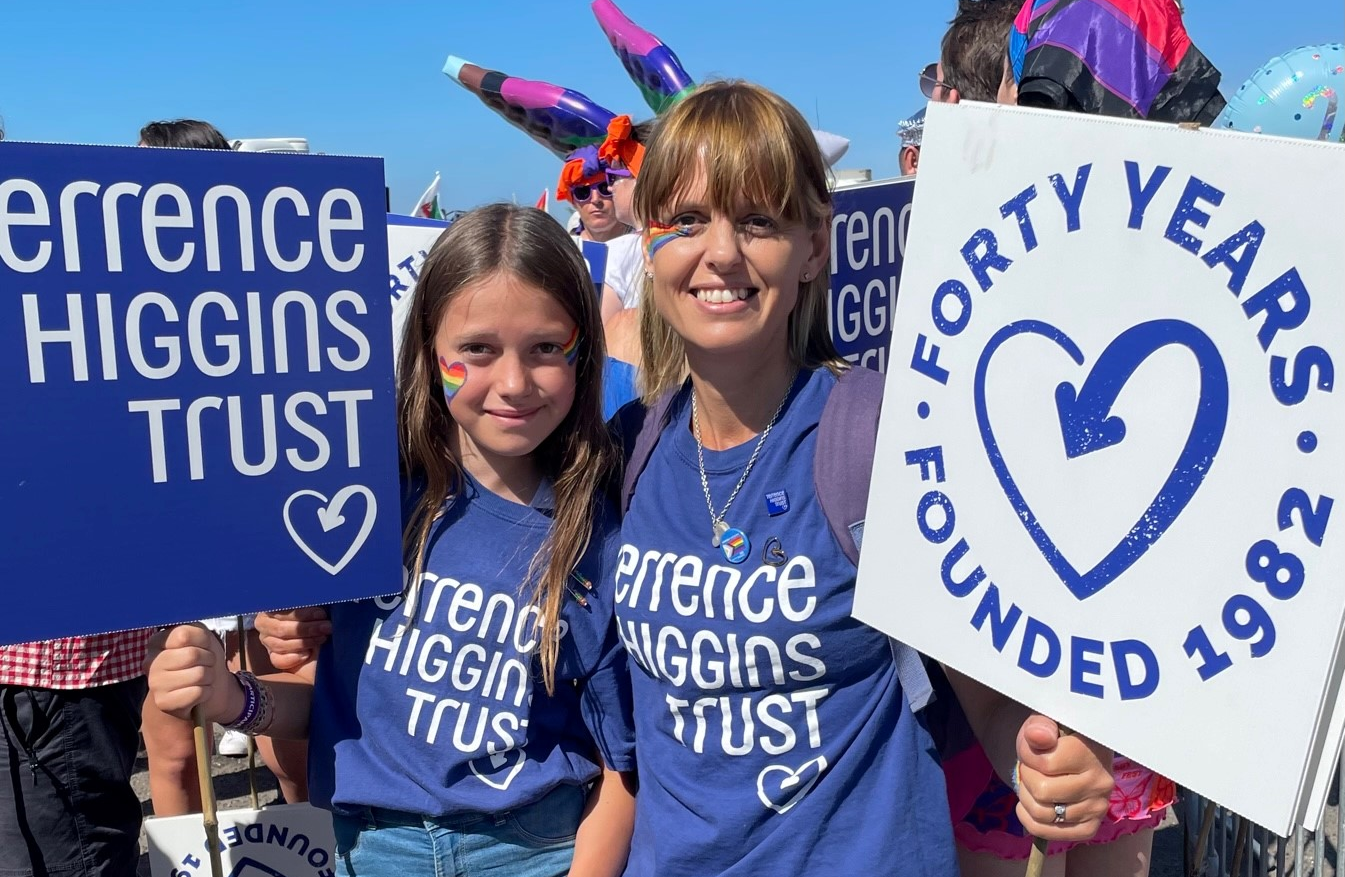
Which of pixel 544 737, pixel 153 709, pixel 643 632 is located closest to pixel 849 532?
pixel 643 632

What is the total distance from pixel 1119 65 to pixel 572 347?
134 centimetres

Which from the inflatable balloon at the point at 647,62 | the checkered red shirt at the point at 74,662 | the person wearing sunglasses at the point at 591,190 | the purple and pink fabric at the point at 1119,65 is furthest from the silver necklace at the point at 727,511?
the inflatable balloon at the point at 647,62

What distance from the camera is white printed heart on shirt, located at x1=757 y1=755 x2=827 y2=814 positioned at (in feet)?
5.16

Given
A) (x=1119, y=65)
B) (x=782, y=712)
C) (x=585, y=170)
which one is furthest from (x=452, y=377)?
(x=585, y=170)

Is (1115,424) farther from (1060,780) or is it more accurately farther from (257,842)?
(257,842)

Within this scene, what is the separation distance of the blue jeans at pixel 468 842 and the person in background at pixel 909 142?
354cm

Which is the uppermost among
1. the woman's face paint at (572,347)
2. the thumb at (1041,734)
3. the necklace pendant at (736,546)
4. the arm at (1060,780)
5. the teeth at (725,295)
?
the teeth at (725,295)

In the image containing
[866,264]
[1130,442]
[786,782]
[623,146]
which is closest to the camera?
[1130,442]

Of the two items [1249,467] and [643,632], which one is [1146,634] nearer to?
[1249,467]

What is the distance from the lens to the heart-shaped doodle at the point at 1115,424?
1.20 meters

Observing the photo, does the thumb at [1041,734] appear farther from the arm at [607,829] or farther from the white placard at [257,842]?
the white placard at [257,842]

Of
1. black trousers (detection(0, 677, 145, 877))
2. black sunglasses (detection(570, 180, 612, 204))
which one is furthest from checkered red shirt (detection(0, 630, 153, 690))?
black sunglasses (detection(570, 180, 612, 204))

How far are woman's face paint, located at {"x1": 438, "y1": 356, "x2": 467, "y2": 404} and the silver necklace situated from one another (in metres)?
Answer: 0.42

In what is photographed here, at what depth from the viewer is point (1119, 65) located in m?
2.32
